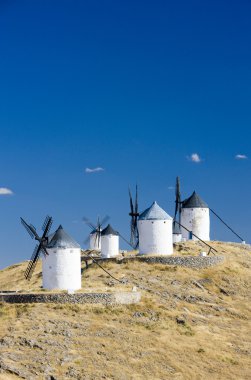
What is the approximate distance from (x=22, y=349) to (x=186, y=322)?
1248 cm

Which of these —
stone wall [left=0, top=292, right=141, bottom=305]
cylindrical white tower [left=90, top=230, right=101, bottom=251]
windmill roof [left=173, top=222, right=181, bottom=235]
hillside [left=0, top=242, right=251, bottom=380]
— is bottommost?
hillside [left=0, top=242, right=251, bottom=380]

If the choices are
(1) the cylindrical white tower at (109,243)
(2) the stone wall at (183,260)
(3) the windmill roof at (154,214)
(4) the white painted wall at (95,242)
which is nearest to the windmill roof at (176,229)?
(1) the cylindrical white tower at (109,243)

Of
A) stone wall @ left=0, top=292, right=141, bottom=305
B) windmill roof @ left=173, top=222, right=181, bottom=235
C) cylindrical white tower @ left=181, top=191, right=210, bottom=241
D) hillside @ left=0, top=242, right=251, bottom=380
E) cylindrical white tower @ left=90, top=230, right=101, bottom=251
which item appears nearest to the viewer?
hillside @ left=0, top=242, right=251, bottom=380

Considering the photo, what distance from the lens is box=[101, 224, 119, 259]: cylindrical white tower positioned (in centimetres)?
6191

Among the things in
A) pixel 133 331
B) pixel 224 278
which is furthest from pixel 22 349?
pixel 224 278

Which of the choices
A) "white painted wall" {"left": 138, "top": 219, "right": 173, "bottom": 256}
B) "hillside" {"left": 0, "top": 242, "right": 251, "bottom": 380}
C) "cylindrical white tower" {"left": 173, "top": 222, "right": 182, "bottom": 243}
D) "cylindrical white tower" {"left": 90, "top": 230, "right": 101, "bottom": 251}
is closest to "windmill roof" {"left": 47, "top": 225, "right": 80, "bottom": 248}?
"hillside" {"left": 0, "top": 242, "right": 251, "bottom": 380}

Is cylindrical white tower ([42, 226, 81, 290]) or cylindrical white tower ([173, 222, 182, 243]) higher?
cylindrical white tower ([173, 222, 182, 243])

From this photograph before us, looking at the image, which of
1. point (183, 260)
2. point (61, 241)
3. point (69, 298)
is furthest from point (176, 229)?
point (69, 298)

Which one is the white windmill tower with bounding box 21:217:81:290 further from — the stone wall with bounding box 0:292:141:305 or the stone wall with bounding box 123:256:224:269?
the stone wall with bounding box 123:256:224:269

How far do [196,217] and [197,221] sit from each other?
413mm

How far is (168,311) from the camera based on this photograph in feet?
143

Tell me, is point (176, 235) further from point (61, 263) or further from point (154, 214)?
point (61, 263)

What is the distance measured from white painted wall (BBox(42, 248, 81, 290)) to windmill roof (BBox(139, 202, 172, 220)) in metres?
11.1

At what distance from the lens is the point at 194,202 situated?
63281 mm
